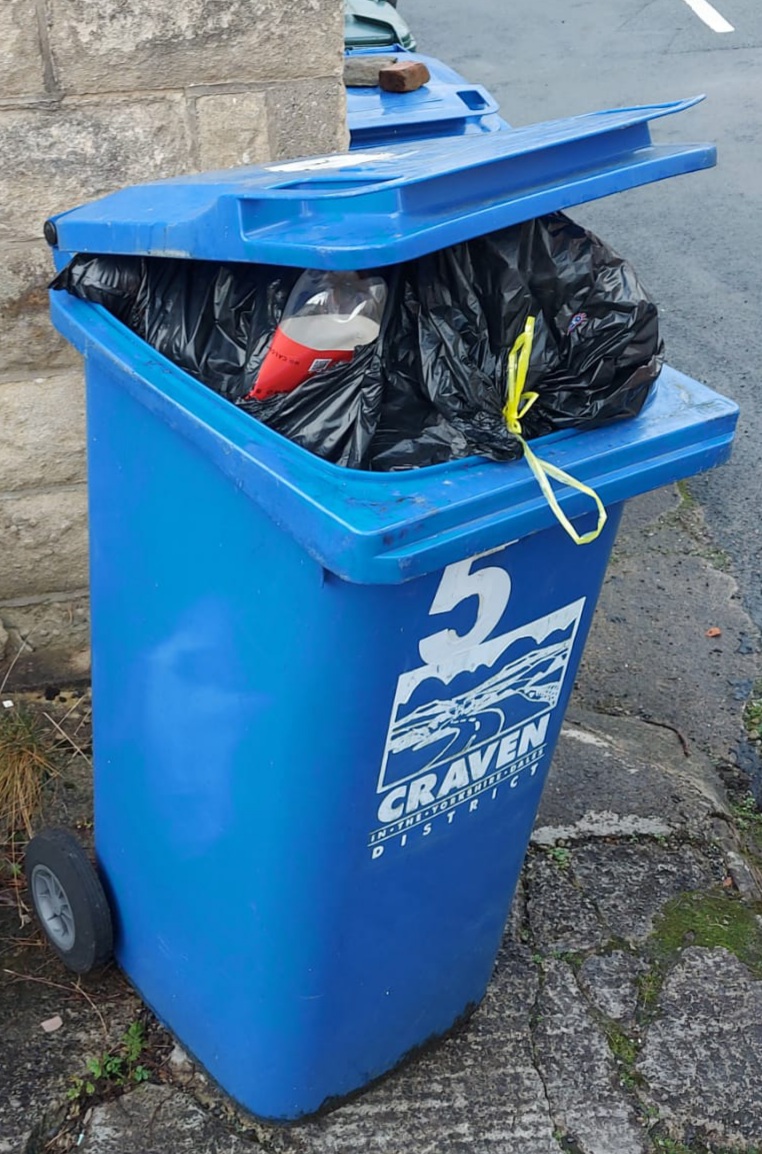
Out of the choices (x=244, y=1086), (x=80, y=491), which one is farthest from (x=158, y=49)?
(x=244, y=1086)

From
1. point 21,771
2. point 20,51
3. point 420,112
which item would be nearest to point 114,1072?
point 21,771

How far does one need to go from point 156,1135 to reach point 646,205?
6169 mm

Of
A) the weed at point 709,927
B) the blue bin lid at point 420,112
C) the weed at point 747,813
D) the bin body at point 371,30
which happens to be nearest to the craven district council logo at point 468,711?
the weed at point 709,927

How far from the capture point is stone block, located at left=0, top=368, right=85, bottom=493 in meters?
2.69

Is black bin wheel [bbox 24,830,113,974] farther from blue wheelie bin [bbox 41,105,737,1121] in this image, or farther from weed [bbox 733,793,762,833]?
weed [bbox 733,793,762,833]

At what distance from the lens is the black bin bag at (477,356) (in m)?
1.52

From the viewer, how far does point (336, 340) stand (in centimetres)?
153

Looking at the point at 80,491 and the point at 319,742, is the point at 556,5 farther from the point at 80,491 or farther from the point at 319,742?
the point at 319,742

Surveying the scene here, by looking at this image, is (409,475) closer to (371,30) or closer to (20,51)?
(20,51)

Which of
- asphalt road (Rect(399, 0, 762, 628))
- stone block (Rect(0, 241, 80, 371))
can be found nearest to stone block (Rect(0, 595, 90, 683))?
stone block (Rect(0, 241, 80, 371))

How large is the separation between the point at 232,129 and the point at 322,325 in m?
1.22

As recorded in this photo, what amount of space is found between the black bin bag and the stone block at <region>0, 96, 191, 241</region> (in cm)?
105

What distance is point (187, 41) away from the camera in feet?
7.89

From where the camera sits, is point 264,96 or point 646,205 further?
point 646,205
